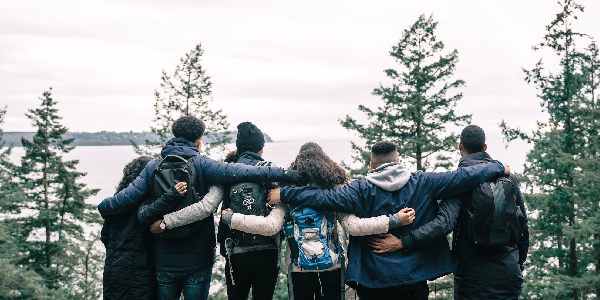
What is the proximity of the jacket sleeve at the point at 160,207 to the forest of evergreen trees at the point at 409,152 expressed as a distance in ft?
42.2

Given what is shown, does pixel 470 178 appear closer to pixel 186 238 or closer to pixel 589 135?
pixel 186 238

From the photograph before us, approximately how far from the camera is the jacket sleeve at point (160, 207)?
2.80 metres

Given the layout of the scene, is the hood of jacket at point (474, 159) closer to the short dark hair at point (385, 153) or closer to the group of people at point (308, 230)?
the group of people at point (308, 230)

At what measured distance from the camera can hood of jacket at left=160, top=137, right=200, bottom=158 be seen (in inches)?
120

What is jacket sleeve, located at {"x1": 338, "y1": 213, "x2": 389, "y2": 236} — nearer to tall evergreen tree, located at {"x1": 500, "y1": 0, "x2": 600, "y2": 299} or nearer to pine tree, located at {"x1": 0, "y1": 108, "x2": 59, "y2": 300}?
tall evergreen tree, located at {"x1": 500, "y1": 0, "x2": 600, "y2": 299}

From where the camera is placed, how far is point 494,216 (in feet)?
9.18

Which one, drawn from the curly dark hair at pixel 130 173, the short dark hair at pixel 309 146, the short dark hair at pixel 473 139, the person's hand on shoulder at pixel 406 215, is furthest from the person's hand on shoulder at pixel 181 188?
the short dark hair at pixel 473 139

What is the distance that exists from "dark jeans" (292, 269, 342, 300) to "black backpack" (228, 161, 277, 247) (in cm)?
39

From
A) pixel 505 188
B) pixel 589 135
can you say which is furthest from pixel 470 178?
pixel 589 135

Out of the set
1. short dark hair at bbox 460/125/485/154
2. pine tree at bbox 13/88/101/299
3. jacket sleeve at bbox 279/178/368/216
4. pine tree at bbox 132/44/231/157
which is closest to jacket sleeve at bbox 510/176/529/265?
short dark hair at bbox 460/125/485/154

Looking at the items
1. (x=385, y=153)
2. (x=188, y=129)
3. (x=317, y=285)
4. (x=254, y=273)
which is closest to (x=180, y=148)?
(x=188, y=129)

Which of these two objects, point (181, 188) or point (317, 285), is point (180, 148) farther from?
point (317, 285)

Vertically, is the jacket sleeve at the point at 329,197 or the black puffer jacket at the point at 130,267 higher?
the jacket sleeve at the point at 329,197

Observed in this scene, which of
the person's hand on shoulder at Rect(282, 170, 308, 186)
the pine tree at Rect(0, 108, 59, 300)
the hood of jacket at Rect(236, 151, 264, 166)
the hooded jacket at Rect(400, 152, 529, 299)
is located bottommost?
the pine tree at Rect(0, 108, 59, 300)
